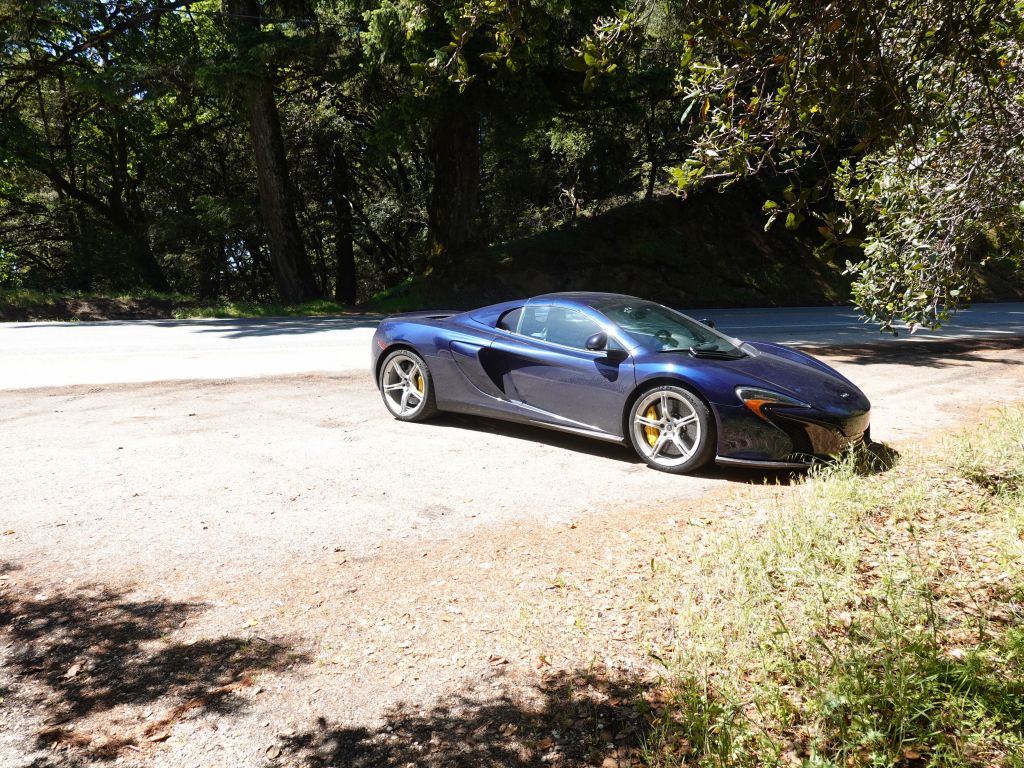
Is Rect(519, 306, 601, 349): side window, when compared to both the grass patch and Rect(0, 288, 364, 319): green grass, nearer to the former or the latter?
the grass patch

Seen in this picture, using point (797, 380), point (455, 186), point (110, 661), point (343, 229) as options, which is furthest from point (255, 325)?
point (343, 229)

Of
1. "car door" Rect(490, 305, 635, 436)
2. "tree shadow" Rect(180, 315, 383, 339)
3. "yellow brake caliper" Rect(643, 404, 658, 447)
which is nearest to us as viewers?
"yellow brake caliper" Rect(643, 404, 658, 447)

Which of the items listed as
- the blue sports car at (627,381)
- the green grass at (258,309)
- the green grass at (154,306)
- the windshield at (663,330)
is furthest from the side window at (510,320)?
the green grass at (154,306)

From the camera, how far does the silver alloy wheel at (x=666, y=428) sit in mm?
5949

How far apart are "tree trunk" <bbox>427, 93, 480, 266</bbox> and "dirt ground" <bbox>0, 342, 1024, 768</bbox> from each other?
15061mm

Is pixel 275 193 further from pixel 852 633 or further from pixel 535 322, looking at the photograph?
pixel 852 633

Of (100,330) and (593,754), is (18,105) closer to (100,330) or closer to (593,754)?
(100,330)

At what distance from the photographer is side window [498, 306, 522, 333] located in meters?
7.07

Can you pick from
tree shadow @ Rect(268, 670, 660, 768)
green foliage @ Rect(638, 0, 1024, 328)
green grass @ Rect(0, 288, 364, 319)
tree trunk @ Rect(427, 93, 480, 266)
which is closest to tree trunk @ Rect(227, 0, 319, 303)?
green grass @ Rect(0, 288, 364, 319)

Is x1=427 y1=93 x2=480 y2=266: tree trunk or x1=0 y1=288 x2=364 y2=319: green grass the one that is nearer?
x1=0 y1=288 x2=364 y2=319: green grass

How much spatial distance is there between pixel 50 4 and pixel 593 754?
22198mm

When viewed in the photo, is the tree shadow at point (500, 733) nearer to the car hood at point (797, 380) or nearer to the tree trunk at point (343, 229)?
the car hood at point (797, 380)

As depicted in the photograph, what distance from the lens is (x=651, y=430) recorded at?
20.3ft

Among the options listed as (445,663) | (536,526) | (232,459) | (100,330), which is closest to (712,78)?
(536,526)
